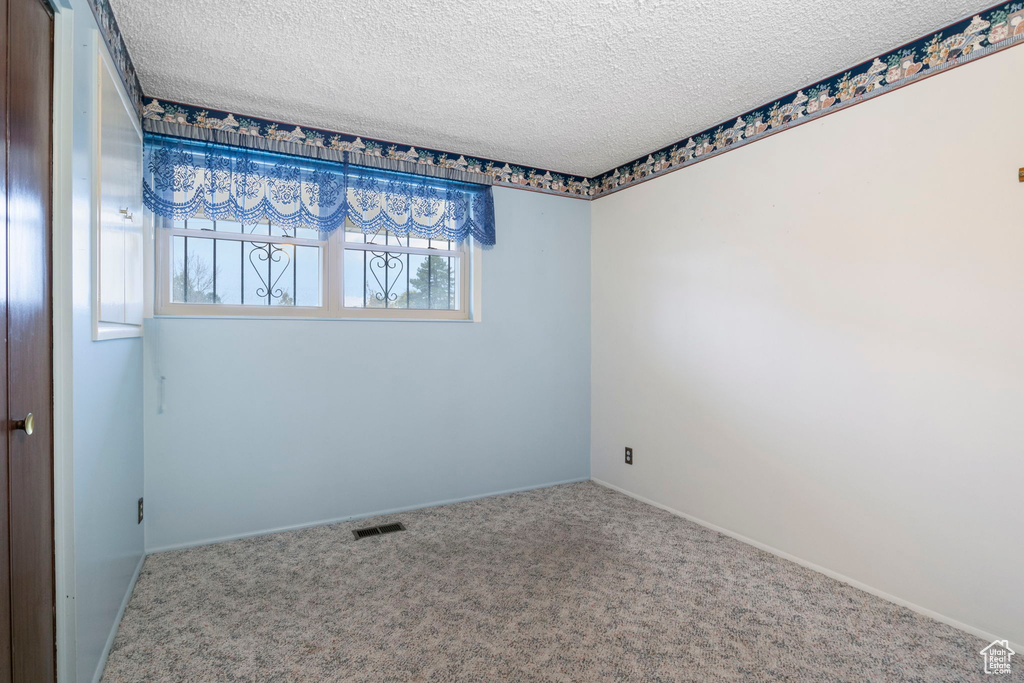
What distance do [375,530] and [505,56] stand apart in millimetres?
2639

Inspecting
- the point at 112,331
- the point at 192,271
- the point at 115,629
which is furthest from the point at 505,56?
the point at 115,629

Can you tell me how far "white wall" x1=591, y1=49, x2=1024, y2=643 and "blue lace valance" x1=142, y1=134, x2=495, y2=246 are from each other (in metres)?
1.36

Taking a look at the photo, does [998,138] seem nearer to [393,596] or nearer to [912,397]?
[912,397]

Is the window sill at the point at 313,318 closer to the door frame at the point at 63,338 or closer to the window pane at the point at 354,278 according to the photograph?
the window pane at the point at 354,278

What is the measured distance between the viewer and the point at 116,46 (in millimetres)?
2068

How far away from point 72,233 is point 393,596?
183 centimetres

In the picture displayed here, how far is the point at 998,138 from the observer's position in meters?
1.97

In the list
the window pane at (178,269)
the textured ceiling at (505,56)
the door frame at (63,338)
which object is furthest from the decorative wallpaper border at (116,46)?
the window pane at (178,269)

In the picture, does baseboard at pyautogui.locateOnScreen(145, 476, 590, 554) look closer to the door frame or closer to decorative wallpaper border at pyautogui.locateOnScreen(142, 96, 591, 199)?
the door frame

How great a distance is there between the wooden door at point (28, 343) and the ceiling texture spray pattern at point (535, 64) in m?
0.92

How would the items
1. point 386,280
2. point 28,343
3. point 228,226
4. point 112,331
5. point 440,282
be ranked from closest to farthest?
point 28,343 < point 112,331 < point 228,226 < point 386,280 < point 440,282

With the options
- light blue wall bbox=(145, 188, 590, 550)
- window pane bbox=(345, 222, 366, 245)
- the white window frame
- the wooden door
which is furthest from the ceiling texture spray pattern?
light blue wall bbox=(145, 188, 590, 550)

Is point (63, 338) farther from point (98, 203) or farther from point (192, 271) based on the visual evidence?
point (192, 271)

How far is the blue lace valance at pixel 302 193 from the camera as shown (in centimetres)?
274
